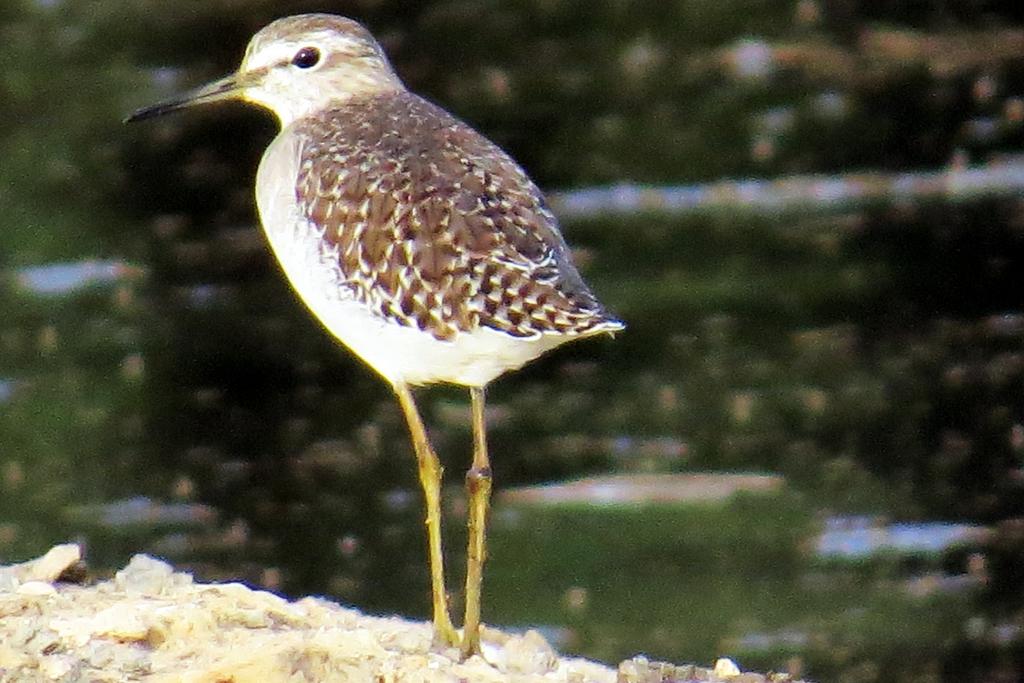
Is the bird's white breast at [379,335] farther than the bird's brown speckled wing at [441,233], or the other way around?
the bird's white breast at [379,335]

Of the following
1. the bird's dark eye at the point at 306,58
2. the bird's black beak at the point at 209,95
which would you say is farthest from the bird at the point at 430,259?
the bird's black beak at the point at 209,95

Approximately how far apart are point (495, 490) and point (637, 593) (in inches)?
48.5

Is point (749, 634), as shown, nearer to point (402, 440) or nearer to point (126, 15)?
point (402, 440)

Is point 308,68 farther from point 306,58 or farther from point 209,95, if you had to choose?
point 209,95

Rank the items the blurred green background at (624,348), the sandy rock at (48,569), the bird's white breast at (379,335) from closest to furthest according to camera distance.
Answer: the bird's white breast at (379,335)
the sandy rock at (48,569)
the blurred green background at (624,348)

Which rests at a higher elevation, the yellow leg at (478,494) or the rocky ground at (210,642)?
the yellow leg at (478,494)

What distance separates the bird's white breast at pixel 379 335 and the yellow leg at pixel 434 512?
3.8 inches

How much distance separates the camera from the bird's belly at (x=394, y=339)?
6.52 metres

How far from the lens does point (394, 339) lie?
6656mm

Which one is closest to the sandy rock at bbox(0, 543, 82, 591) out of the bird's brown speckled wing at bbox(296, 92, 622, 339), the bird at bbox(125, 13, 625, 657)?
the bird at bbox(125, 13, 625, 657)

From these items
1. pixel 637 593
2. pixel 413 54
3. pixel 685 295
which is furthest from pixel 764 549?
pixel 413 54

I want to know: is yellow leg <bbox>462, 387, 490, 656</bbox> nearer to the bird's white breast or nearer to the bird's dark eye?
the bird's white breast

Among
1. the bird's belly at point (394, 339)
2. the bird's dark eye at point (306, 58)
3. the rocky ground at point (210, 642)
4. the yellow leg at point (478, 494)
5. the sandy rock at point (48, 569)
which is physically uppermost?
the bird's dark eye at point (306, 58)

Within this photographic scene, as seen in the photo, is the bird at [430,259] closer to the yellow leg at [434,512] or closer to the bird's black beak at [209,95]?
the yellow leg at [434,512]
